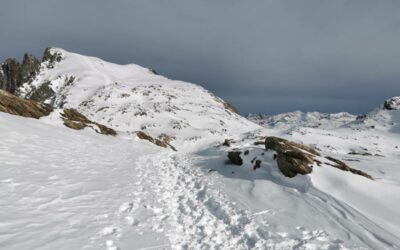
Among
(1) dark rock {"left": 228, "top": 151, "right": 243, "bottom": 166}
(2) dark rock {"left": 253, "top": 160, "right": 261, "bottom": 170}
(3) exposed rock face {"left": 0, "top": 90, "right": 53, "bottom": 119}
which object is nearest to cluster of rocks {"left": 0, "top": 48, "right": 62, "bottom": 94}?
(3) exposed rock face {"left": 0, "top": 90, "right": 53, "bottom": 119}

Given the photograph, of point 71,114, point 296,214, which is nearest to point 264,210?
point 296,214

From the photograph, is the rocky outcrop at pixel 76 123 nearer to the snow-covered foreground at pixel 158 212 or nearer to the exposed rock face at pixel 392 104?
the snow-covered foreground at pixel 158 212

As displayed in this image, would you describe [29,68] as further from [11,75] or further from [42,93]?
[42,93]

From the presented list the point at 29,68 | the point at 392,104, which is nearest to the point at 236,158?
the point at 29,68

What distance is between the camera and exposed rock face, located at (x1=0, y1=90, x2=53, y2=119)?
3267 centimetres

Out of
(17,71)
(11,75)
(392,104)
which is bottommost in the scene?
(11,75)

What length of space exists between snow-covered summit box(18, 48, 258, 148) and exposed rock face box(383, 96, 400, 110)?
88837 millimetres

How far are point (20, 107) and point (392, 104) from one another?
169 metres

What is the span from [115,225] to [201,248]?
2745 millimetres

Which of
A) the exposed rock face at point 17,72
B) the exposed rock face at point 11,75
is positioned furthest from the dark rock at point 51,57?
the exposed rock face at point 11,75

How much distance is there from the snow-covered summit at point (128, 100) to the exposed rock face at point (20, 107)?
31107mm

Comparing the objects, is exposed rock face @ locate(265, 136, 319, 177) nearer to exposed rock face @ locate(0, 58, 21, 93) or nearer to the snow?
the snow

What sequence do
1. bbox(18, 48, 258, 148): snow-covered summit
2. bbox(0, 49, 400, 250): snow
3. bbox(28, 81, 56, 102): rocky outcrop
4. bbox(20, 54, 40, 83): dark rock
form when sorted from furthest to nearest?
bbox(20, 54, 40, 83): dark rock → bbox(28, 81, 56, 102): rocky outcrop → bbox(18, 48, 258, 148): snow-covered summit → bbox(0, 49, 400, 250): snow

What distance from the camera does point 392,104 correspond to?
158 metres
